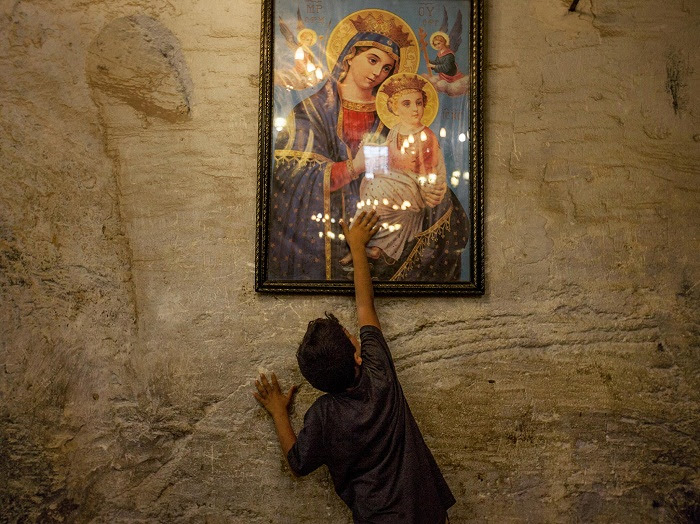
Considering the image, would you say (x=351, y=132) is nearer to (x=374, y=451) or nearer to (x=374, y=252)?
(x=374, y=252)

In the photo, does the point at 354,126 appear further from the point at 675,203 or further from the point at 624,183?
the point at 675,203

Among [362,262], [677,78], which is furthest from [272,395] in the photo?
[677,78]

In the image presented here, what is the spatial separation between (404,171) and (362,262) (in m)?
0.51

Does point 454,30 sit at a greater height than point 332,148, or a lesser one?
greater

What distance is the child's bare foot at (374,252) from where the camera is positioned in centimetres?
259

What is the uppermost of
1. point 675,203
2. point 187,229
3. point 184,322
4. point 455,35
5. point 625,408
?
point 455,35

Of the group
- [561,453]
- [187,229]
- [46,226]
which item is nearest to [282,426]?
[187,229]

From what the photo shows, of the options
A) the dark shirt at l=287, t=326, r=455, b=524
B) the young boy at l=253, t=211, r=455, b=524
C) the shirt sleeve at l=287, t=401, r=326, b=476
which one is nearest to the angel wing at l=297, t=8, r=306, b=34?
the young boy at l=253, t=211, r=455, b=524

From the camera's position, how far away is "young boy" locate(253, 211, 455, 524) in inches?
78.3

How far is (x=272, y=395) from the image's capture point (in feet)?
8.32

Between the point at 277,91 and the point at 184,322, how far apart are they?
121 cm

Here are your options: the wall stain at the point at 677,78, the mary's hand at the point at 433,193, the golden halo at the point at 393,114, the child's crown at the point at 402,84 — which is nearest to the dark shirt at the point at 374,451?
the mary's hand at the point at 433,193

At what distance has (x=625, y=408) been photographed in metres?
2.57

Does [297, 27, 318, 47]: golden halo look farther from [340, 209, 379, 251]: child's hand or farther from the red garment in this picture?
[340, 209, 379, 251]: child's hand
